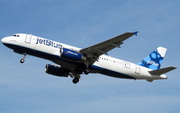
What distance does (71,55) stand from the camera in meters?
30.4

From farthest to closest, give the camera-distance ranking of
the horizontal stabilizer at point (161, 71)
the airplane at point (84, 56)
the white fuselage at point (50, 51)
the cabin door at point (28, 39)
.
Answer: the horizontal stabilizer at point (161, 71)
the cabin door at point (28, 39)
the white fuselage at point (50, 51)
the airplane at point (84, 56)

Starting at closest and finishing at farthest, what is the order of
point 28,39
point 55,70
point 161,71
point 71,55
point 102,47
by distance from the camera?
A: point 71,55 < point 102,47 < point 28,39 < point 161,71 < point 55,70

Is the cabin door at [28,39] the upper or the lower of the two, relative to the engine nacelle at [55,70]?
upper

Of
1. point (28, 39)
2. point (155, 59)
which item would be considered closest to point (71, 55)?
point (28, 39)

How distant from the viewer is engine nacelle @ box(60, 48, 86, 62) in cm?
3004

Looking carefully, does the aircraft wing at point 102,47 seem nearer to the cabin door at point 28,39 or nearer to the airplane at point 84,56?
the airplane at point 84,56

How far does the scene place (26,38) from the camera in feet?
102

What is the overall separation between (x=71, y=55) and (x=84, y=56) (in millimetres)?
1972

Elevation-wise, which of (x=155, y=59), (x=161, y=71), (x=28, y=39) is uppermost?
(x=155, y=59)

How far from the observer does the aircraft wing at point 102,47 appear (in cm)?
2805

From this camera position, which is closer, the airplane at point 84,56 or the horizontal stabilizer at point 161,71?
the airplane at point 84,56

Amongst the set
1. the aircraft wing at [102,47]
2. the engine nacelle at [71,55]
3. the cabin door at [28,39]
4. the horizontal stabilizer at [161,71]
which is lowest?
the horizontal stabilizer at [161,71]

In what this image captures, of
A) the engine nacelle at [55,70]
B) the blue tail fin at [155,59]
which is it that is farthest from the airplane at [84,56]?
the blue tail fin at [155,59]

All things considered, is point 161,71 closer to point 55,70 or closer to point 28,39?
point 55,70
